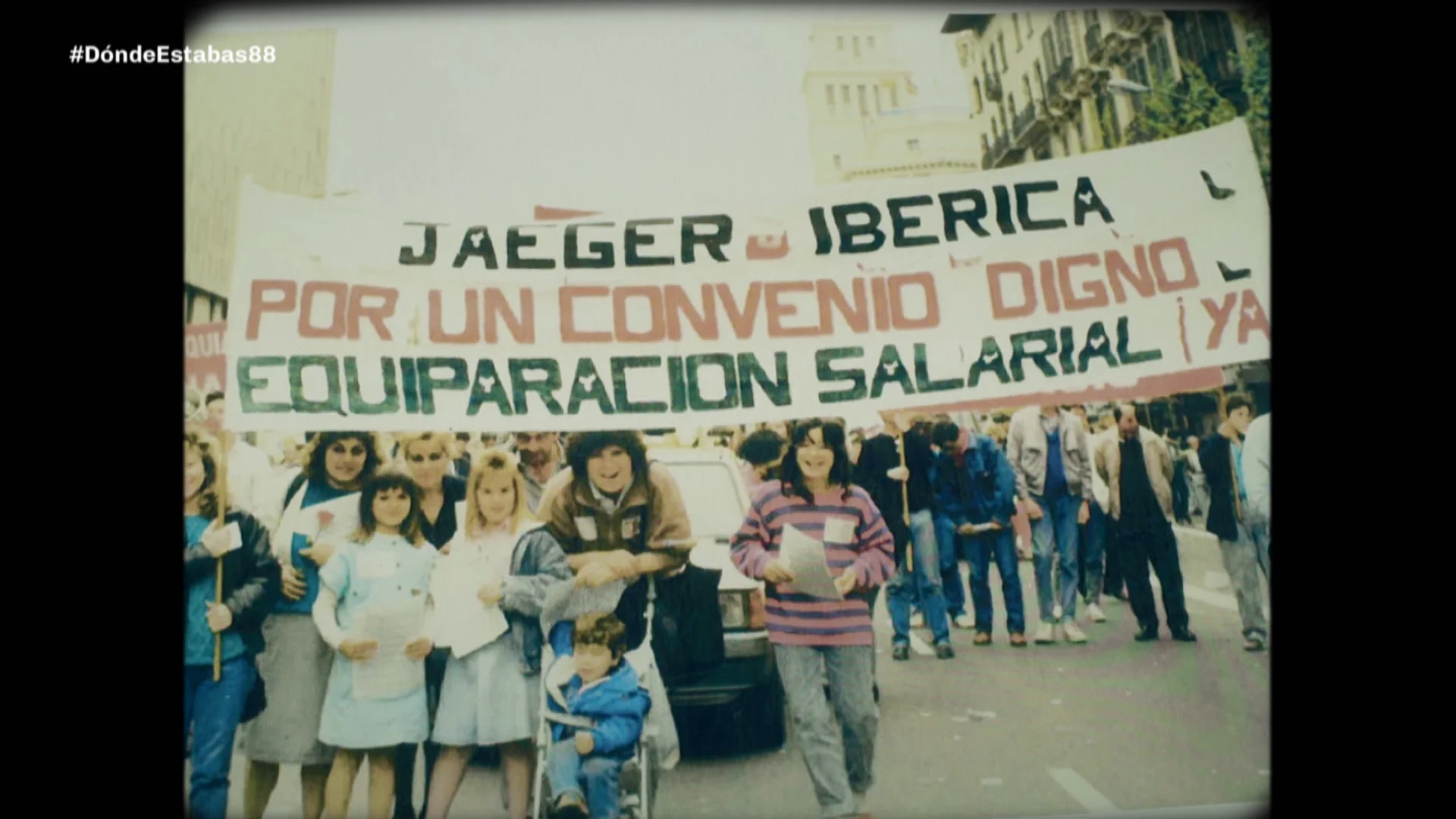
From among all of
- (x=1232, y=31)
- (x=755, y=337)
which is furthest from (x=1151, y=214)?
(x=755, y=337)

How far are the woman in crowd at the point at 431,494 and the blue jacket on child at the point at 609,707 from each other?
0.53 m

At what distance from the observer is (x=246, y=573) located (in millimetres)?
4066

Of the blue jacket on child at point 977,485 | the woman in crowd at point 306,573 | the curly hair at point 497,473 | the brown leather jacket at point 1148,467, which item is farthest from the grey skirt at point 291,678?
the brown leather jacket at point 1148,467

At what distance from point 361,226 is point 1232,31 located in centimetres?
372

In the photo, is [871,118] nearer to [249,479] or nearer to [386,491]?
[386,491]

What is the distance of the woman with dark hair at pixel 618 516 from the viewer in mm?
4090

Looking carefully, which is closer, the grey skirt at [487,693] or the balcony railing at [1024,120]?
the grey skirt at [487,693]

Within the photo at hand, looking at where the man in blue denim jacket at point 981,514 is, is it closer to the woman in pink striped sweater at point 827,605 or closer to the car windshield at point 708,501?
the woman in pink striped sweater at point 827,605

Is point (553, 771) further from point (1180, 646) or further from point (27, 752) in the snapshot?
point (1180, 646)

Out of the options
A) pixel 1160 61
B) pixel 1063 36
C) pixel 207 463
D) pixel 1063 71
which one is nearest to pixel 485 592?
pixel 207 463

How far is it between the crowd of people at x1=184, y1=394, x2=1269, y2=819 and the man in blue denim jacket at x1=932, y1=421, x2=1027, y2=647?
204mm

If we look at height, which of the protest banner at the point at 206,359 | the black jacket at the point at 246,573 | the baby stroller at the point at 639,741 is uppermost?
the protest banner at the point at 206,359

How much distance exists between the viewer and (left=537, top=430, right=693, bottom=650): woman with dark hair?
→ 4090mm

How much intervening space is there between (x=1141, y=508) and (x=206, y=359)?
12.6 feet
